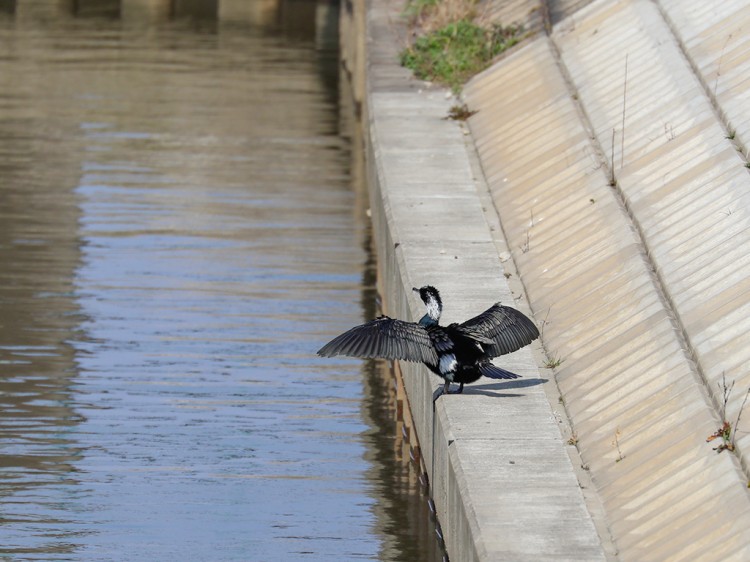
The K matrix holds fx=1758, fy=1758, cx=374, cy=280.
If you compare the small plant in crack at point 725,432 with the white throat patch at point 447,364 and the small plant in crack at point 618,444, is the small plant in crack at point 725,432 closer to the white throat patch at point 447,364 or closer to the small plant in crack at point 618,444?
the small plant in crack at point 618,444

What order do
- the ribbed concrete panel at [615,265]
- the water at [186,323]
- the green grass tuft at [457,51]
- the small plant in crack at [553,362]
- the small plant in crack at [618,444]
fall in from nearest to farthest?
the ribbed concrete panel at [615,265]
the small plant in crack at [618,444]
the small plant in crack at [553,362]
the water at [186,323]
the green grass tuft at [457,51]

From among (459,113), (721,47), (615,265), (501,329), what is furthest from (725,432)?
(459,113)

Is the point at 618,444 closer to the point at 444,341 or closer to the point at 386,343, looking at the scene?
the point at 444,341

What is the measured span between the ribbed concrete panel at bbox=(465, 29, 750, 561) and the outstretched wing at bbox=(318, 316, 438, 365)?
1.09 meters

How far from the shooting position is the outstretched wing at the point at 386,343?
10.1 meters

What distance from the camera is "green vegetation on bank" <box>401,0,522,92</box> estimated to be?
2103cm

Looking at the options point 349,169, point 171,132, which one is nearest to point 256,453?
point 349,169

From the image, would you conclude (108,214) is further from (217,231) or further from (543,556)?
(543,556)

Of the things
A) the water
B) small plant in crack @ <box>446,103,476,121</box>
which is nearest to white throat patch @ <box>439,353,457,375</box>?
the water

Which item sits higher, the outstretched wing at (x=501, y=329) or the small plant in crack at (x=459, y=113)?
the outstretched wing at (x=501, y=329)

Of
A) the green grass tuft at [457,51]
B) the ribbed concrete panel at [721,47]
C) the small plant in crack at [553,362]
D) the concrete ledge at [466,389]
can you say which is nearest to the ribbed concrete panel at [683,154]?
the ribbed concrete panel at [721,47]

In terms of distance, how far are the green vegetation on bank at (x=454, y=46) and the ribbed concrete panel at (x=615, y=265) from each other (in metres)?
0.46

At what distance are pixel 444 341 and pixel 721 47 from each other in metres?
6.94

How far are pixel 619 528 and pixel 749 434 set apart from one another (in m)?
0.97
